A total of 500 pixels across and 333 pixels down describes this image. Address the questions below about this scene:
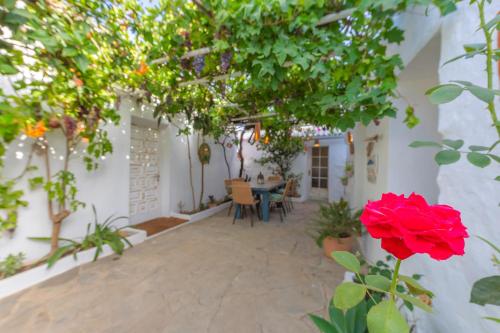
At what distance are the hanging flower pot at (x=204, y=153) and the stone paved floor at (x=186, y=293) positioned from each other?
2.79 meters

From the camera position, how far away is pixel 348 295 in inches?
18.8

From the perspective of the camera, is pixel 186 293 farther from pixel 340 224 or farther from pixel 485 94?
pixel 485 94

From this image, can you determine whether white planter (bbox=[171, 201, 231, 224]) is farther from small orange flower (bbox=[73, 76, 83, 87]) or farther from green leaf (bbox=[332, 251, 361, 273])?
green leaf (bbox=[332, 251, 361, 273])

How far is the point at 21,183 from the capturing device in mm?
2389

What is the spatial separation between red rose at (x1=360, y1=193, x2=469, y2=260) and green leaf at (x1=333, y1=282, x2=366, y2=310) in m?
0.12

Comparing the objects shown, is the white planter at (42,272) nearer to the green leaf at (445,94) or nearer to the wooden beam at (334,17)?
the green leaf at (445,94)

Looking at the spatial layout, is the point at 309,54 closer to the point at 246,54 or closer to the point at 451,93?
the point at 246,54

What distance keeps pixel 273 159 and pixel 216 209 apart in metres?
2.96

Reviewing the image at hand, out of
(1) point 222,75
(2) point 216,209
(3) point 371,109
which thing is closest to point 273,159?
(2) point 216,209

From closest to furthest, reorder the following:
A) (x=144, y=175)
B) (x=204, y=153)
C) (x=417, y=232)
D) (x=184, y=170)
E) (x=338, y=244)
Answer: (x=417, y=232)
(x=338, y=244)
(x=144, y=175)
(x=184, y=170)
(x=204, y=153)

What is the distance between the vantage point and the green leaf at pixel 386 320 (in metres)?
0.39

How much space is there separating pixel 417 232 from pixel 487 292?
36 centimetres

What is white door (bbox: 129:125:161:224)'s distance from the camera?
4191 millimetres

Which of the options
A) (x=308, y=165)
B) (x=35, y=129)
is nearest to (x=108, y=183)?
(x=35, y=129)
